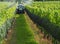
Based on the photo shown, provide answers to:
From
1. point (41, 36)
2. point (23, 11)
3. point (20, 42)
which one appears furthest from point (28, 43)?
point (23, 11)

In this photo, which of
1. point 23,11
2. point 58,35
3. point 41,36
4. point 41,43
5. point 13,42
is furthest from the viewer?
point 23,11

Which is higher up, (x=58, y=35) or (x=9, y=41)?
(x=58, y=35)

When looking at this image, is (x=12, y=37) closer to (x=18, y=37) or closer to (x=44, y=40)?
(x=18, y=37)

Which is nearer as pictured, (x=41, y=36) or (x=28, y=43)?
(x=28, y=43)

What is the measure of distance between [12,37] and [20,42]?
1.99 meters

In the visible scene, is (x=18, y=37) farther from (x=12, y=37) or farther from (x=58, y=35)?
(x=58, y=35)

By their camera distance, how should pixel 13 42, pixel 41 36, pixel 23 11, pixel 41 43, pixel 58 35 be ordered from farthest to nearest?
pixel 23 11
pixel 41 36
pixel 13 42
pixel 41 43
pixel 58 35

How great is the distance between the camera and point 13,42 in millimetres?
17719

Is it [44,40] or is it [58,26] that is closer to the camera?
[58,26]

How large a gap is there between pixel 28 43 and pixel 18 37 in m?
2.64

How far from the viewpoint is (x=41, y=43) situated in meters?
16.6

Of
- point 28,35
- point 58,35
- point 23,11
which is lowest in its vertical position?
point 23,11

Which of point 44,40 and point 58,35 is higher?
point 58,35

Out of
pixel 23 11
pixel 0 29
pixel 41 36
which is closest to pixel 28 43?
pixel 41 36
